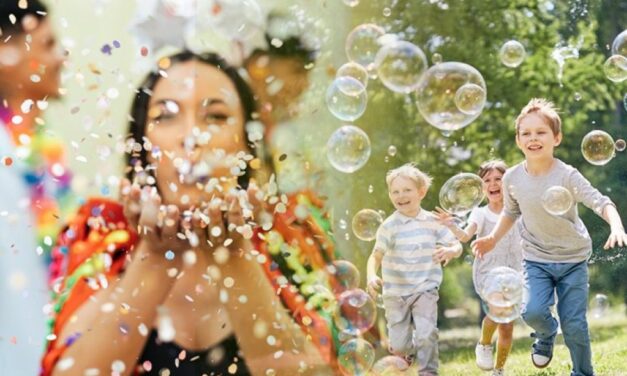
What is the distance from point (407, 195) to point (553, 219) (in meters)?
0.62

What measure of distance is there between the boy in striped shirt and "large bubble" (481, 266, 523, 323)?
230 millimetres

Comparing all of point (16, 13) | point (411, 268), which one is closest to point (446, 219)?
point (411, 268)

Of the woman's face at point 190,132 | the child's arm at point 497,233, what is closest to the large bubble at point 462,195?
the child's arm at point 497,233

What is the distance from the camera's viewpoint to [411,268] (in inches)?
149

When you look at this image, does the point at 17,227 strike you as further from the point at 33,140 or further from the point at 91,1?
the point at 91,1

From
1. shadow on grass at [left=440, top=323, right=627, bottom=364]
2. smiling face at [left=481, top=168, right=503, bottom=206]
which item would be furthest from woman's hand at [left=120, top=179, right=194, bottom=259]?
shadow on grass at [left=440, top=323, right=627, bottom=364]

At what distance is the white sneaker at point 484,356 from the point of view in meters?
4.21

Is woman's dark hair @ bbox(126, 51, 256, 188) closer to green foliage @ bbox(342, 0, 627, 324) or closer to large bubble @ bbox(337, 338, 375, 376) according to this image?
large bubble @ bbox(337, 338, 375, 376)

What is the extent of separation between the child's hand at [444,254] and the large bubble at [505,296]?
20cm

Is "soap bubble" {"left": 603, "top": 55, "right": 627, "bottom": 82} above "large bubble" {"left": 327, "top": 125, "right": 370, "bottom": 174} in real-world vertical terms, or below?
above

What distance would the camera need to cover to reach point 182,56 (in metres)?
4.02

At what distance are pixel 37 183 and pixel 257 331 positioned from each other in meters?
1.13

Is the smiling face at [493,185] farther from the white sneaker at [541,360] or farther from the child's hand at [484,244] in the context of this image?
the white sneaker at [541,360]

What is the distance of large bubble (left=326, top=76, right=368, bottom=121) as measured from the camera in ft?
13.5
